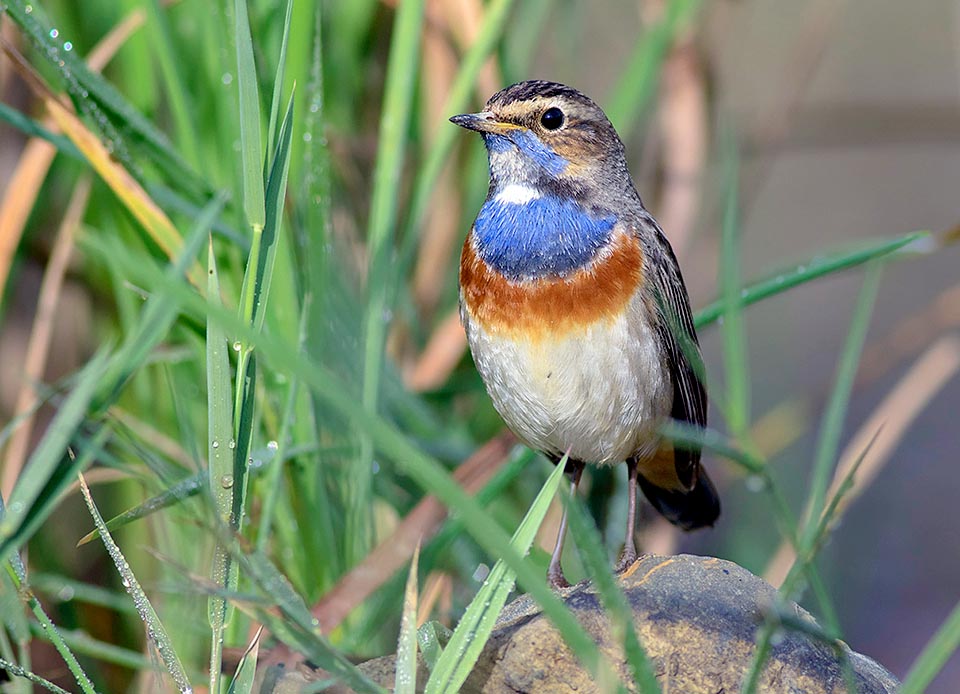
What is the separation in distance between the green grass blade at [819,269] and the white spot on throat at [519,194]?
1.79ft

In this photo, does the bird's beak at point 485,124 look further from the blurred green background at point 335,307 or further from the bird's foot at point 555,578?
the bird's foot at point 555,578

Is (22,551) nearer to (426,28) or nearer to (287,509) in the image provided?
(287,509)

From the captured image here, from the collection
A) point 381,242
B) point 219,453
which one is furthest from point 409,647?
point 381,242

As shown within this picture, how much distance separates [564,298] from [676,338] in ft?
0.95

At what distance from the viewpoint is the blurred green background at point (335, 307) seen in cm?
280

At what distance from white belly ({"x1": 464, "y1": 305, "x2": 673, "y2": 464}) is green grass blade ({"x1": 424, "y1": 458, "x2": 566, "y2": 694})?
2.65ft

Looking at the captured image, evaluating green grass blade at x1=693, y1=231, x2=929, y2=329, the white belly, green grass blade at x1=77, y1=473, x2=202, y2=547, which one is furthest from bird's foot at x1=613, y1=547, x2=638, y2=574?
green grass blade at x1=77, y1=473, x2=202, y2=547

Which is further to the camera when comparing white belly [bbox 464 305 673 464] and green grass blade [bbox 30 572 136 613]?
green grass blade [bbox 30 572 136 613]

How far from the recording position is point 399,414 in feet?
11.6

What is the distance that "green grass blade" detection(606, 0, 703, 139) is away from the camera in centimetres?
367

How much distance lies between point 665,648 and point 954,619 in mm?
696

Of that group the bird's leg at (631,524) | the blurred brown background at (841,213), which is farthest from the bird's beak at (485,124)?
the blurred brown background at (841,213)

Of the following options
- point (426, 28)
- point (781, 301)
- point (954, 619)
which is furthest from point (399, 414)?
point (781, 301)

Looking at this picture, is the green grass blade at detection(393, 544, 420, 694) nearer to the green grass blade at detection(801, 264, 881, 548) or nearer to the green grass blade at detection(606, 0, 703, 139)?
the green grass blade at detection(801, 264, 881, 548)
